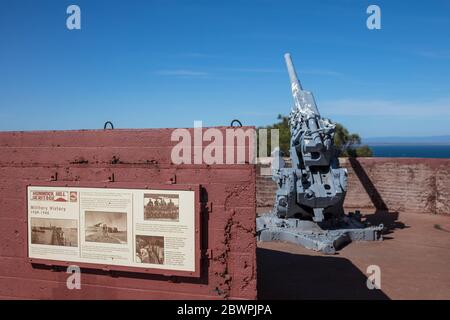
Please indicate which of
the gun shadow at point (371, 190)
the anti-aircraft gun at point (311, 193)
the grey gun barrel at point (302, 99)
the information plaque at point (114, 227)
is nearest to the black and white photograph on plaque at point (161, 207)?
the information plaque at point (114, 227)

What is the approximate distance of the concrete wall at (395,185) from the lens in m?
14.6

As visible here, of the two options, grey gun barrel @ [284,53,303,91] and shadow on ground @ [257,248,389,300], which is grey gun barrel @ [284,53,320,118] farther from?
shadow on ground @ [257,248,389,300]

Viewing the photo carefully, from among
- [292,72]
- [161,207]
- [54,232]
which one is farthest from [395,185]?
[54,232]

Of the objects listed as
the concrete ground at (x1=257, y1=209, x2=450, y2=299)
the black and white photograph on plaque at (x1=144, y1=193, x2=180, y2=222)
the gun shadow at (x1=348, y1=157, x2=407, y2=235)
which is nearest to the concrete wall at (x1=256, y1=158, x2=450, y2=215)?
the gun shadow at (x1=348, y1=157, x2=407, y2=235)

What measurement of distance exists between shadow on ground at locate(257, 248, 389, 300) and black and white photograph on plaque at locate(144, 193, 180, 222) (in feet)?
8.51

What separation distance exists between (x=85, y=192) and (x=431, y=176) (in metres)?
12.9

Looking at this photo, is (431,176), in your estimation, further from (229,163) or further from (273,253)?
(229,163)

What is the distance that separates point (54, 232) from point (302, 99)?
8.57 metres

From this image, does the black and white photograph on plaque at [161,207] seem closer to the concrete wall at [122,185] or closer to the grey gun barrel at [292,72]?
the concrete wall at [122,185]

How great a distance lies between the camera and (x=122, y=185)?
5328 mm

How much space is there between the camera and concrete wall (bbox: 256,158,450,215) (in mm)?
14602

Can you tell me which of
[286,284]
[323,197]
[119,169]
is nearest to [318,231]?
[323,197]

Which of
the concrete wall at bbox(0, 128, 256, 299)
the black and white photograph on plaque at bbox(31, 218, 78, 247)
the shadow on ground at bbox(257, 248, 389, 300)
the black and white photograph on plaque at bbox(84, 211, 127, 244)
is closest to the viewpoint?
the concrete wall at bbox(0, 128, 256, 299)

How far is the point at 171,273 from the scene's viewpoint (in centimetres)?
520
